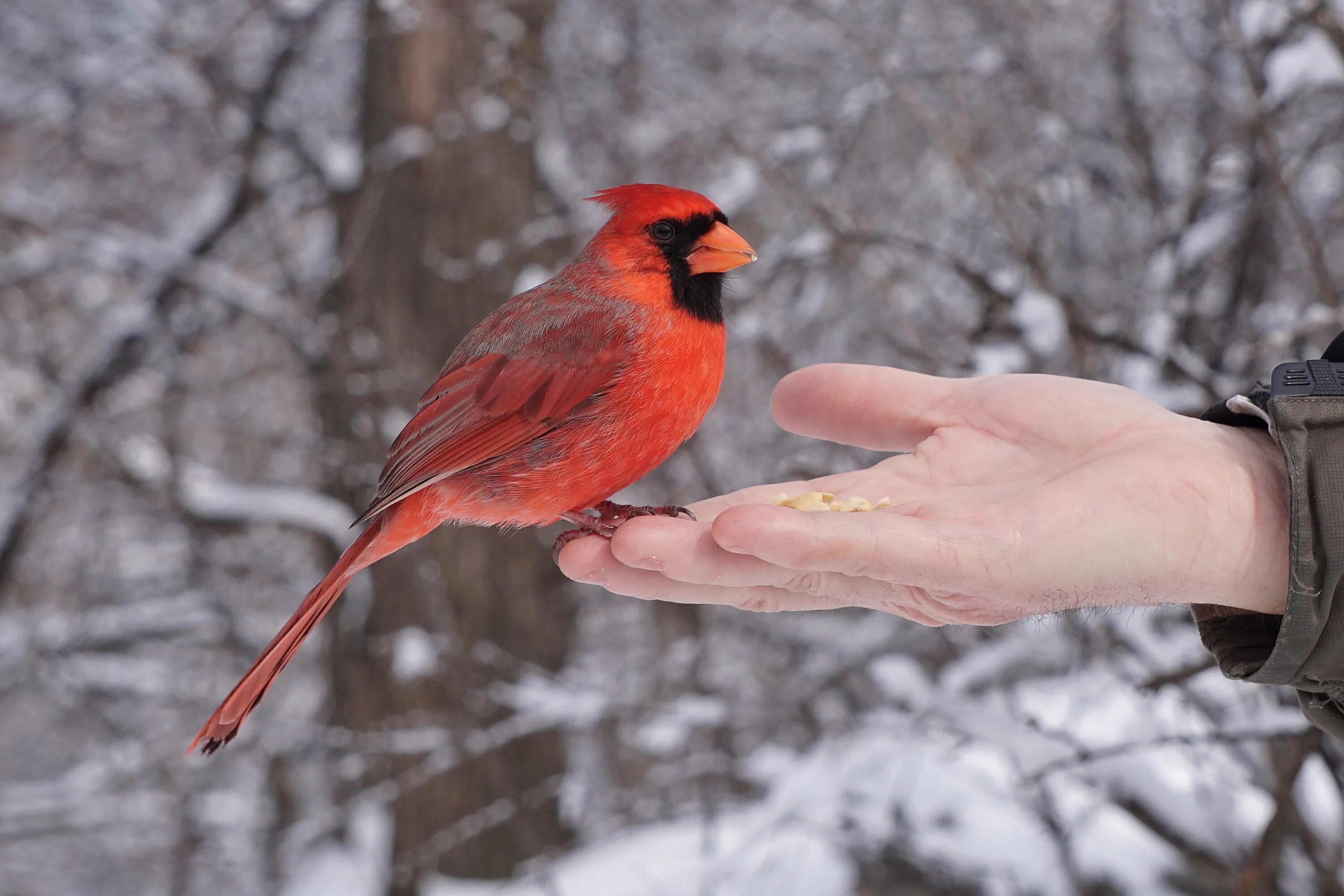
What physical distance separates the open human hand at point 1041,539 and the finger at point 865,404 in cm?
24

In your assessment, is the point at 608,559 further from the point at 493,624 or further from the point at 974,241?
the point at 974,241

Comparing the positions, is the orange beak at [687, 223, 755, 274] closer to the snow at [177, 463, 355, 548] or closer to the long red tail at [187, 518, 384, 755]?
the long red tail at [187, 518, 384, 755]

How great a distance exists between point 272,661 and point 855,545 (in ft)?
3.41

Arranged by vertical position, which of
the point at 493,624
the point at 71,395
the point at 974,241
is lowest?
the point at 493,624

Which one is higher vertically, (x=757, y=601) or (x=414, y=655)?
(x=757, y=601)

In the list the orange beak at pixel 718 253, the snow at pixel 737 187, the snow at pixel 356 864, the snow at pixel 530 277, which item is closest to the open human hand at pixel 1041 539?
the orange beak at pixel 718 253

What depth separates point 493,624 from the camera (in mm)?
4492

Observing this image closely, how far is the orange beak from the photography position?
2.31 meters

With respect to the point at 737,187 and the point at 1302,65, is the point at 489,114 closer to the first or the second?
the point at 737,187

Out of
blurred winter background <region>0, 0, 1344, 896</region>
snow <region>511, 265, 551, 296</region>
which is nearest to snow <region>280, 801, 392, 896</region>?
blurred winter background <region>0, 0, 1344, 896</region>

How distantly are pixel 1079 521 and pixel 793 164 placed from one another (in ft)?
10.3

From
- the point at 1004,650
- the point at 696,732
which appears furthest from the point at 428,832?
the point at 1004,650

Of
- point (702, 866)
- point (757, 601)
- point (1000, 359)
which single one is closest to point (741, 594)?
point (757, 601)

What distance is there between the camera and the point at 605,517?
7.96 feet
